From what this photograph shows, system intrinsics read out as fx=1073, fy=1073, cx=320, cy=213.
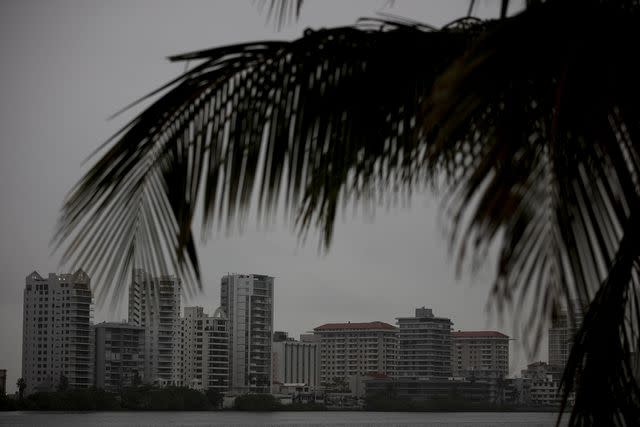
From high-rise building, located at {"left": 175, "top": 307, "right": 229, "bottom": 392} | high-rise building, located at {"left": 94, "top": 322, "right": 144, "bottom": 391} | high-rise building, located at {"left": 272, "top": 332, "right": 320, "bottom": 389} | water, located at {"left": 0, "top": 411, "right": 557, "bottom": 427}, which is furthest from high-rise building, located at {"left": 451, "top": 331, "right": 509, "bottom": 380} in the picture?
high-rise building, located at {"left": 94, "top": 322, "right": 144, "bottom": 391}

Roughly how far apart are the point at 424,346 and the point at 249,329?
17.3 meters

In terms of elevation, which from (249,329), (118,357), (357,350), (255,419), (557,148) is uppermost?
(249,329)

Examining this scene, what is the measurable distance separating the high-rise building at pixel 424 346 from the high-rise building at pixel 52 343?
31969 millimetres

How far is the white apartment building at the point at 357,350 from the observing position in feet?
356

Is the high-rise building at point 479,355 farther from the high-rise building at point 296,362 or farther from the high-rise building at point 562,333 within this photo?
the high-rise building at point 562,333

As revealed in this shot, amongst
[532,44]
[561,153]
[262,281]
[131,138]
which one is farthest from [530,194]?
[262,281]

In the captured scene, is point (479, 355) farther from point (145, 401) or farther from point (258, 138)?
point (258, 138)

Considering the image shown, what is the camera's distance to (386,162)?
1.48 metres

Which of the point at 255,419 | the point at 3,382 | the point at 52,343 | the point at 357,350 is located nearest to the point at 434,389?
the point at 357,350

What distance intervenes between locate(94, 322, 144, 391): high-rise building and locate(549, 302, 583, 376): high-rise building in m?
85.4

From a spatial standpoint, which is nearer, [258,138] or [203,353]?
[258,138]

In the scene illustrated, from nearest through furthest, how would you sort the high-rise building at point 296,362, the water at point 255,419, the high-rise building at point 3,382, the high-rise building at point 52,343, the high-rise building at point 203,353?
the water at point 255,419 < the high-rise building at point 3,382 < the high-rise building at point 52,343 < the high-rise building at point 203,353 < the high-rise building at point 296,362

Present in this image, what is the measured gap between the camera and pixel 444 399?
3829 inches

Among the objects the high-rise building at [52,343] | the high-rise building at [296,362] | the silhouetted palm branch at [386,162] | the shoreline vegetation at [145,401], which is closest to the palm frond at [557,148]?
the silhouetted palm branch at [386,162]
